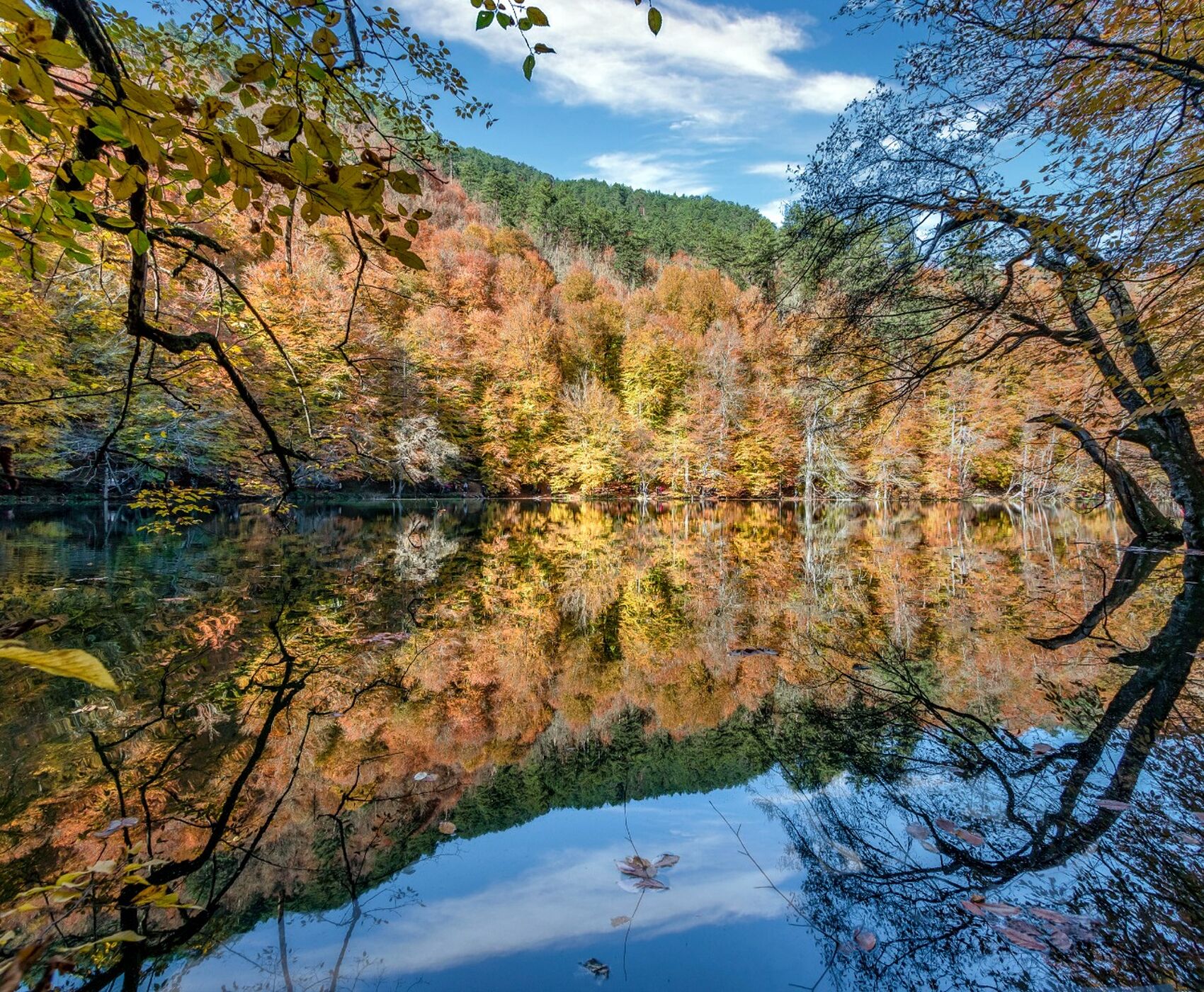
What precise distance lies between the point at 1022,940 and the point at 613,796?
72.7 inches

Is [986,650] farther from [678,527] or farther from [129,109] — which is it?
[678,527]

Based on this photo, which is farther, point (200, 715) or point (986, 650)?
point (986, 650)

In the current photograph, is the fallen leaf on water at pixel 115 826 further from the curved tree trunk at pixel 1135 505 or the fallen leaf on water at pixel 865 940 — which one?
the curved tree trunk at pixel 1135 505

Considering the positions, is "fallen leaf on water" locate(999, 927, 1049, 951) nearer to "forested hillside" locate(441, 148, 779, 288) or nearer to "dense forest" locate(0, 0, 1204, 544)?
"dense forest" locate(0, 0, 1204, 544)

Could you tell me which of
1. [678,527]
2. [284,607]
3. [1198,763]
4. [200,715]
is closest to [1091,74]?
[1198,763]

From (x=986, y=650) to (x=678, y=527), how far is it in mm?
13669

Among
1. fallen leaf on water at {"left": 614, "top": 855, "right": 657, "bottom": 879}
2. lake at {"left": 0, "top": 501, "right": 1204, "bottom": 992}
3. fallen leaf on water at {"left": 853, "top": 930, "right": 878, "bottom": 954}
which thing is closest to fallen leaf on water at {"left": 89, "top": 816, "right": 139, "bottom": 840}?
lake at {"left": 0, "top": 501, "right": 1204, "bottom": 992}

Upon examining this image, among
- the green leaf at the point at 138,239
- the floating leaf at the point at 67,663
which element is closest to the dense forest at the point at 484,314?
the green leaf at the point at 138,239

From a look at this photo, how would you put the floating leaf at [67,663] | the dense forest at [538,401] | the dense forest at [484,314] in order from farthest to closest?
the dense forest at [538,401] → the dense forest at [484,314] → the floating leaf at [67,663]

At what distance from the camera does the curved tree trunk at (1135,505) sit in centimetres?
824

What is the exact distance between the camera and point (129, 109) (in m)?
1.07

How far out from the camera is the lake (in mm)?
1873

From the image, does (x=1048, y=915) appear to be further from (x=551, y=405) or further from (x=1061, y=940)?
(x=551, y=405)

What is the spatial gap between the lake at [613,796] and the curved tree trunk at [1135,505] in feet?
9.17
